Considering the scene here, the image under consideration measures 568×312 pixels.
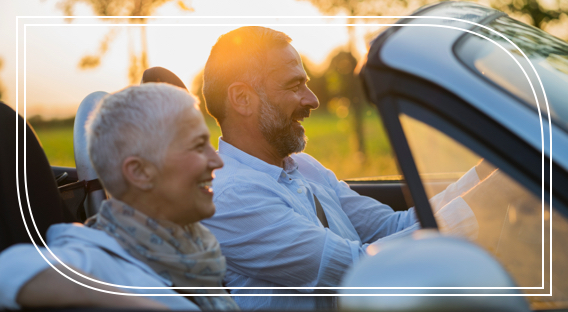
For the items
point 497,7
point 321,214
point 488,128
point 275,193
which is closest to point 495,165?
point 488,128

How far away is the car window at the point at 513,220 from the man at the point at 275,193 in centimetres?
26

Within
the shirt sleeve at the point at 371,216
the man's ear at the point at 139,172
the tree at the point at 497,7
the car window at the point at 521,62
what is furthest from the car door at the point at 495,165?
the tree at the point at 497,7

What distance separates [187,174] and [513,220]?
2.94 feet

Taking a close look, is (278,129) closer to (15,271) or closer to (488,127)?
(488,127)

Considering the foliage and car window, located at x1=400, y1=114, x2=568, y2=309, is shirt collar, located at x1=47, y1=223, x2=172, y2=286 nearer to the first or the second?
car window, located at x1=400, y1=114, x2=568, y2=309

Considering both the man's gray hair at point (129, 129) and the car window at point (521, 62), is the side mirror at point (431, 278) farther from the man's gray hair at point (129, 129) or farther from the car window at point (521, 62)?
the man's gray hair at point (129, 129)

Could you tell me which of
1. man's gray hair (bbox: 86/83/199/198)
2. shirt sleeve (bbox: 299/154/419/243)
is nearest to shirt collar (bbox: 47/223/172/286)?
man's gray hair (bbox: 86/83/199/198)

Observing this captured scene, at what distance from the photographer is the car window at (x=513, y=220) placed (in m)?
1.09

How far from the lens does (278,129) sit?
7.70 feet

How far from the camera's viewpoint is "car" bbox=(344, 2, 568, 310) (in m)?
1.04

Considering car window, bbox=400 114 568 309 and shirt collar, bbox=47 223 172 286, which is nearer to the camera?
car window, bbox=400 114 568 309

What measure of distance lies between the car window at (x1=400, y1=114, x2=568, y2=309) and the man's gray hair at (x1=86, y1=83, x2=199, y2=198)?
642mm

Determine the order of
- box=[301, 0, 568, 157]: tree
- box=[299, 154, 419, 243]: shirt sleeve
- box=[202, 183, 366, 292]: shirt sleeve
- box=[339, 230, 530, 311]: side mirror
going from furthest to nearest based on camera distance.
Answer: box=[301, 0, 568, 157]: tree → box=[299, 154, 419, 243]: shirt sleeve → box=[202, 183, 366, 292]: shirt sleeve → box=[339, 230, 530, 311]: side mirror

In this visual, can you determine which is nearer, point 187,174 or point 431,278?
point 431,278
